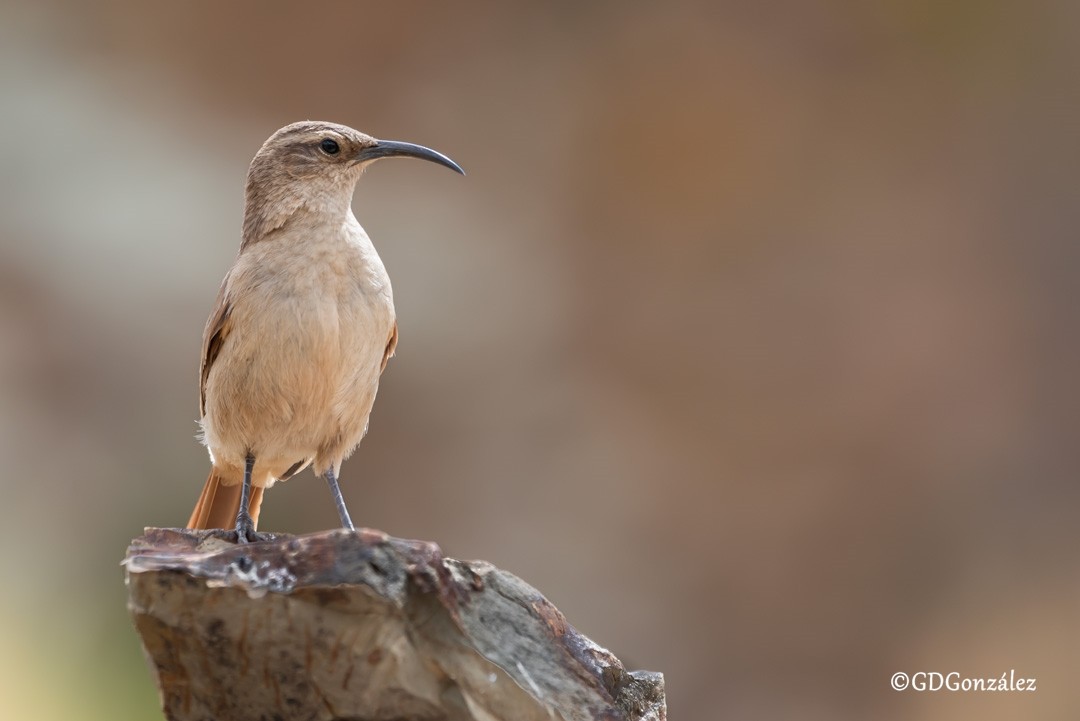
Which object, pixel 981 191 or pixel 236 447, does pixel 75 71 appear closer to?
pixel 236 447

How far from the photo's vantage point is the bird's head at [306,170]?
477 cm

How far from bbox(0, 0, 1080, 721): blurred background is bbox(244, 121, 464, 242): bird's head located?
5835 millimetres

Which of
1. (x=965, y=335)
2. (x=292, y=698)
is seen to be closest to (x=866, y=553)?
(x=965, y=335)

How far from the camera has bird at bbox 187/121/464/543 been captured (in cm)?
448

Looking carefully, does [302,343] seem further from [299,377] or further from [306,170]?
[306,170]

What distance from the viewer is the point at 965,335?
35.7 ft

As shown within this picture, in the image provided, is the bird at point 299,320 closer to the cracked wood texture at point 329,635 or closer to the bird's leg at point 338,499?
the bird's leg at point 338,499

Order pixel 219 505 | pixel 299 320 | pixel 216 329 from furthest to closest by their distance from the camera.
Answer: pixel 219 505 → pixel 216 329 → pixel 299 320

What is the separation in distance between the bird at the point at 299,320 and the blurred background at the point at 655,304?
5647mm

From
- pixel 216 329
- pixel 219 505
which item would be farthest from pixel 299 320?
pixel 219 505

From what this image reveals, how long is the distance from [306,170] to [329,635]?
7.33 feet

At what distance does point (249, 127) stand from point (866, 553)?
7.16 m

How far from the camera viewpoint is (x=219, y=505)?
212 inches

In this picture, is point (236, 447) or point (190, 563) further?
point (236, 447)
